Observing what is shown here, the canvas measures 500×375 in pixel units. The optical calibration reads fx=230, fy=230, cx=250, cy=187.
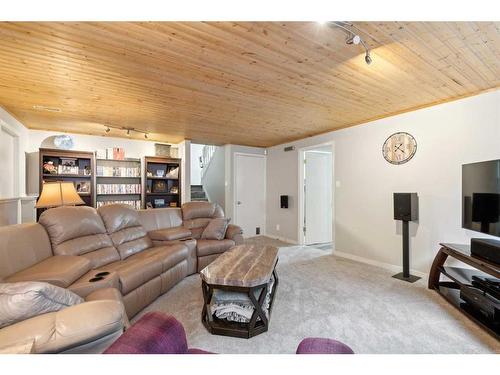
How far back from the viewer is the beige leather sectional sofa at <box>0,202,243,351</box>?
71.8 inches

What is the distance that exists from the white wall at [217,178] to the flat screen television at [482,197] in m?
4.39

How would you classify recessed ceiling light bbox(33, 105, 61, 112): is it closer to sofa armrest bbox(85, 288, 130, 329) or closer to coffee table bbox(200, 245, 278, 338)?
sofa armrest bbox(85, 288, 130, 329)

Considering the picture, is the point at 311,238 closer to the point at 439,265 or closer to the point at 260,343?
the point at 439,265

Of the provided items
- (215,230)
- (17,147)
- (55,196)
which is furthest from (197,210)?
(17,147)

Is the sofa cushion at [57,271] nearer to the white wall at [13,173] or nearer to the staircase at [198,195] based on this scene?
the white wall at [13,173]

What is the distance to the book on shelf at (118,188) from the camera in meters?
4.62

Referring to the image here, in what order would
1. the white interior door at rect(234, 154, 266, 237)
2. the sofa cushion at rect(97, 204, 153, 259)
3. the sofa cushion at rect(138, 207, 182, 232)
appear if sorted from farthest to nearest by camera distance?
the white interior door at rect(234, 154, 266, 237) → the sofa cushion at rect(138, 207, 182, 232) → the sofa cushion at rect(97, 204, 153, 259)

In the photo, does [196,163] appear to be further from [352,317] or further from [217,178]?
[352,317]

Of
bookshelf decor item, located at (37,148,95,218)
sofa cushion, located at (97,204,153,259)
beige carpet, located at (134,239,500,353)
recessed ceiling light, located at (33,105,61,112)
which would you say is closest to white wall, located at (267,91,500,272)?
beige carpet, located at (134,239,500,353)

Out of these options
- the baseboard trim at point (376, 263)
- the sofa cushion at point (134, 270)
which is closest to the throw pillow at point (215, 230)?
the sofa cushion at point (134, 270)

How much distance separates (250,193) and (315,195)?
1.62 metres

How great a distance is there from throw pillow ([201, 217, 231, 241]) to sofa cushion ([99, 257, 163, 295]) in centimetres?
116

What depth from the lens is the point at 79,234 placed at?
8.17ft

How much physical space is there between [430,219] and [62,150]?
237 inches
